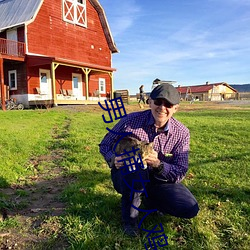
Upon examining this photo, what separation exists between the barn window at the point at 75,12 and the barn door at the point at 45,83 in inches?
168

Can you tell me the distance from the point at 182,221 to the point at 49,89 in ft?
60.9

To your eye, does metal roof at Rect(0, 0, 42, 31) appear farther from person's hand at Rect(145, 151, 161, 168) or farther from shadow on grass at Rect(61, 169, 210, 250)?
person's hand at Rect(145, 151, 161, 168)

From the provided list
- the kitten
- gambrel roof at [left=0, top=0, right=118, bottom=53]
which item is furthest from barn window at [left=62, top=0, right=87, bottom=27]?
the kitten

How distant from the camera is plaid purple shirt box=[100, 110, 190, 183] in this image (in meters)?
2.77

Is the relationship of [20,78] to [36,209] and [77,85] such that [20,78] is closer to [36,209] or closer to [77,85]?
[77,85]

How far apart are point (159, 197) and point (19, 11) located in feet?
67.9

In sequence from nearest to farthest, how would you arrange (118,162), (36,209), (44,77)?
(118,162), (36,209), (44,77)

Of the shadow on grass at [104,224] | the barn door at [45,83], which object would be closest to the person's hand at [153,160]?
the shadow on grass at [104,224]

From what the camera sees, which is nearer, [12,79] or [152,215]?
[152,215]

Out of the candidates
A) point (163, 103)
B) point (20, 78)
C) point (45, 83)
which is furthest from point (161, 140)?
point (45, 83)

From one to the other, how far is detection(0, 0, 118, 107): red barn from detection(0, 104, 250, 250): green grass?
12316 millimetres

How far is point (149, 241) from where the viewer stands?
249cm

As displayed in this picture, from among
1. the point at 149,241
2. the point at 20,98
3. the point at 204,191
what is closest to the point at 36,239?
the point at 149,241

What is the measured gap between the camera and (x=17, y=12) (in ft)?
65.6
